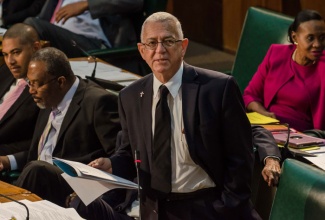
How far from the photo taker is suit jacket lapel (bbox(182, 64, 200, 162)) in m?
3.79

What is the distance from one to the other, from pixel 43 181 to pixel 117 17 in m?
2.29

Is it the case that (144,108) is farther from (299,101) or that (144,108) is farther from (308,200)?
(299,101)

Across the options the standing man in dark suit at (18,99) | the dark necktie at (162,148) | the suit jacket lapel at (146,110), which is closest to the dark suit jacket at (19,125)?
the standing man in dark suit at (18,99)

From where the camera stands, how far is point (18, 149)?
498cm

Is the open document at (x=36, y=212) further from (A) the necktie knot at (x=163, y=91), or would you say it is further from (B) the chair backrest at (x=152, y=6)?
(B) the chair backrest at (x=152, y=6)

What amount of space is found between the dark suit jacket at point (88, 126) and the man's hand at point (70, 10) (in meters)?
1.96

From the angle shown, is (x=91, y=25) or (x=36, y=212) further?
(x=91, y=25)

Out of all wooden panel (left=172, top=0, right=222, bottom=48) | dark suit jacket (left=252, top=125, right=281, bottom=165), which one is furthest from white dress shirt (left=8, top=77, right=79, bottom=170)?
wooden panel (left=172, top=0, right=222, bottom=48)

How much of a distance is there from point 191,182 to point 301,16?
158 centimetres

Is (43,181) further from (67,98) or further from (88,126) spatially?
(67,98)

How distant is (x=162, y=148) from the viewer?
3822 millimetres

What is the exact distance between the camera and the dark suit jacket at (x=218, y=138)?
3.76m

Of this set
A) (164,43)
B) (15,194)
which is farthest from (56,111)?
(164,43)

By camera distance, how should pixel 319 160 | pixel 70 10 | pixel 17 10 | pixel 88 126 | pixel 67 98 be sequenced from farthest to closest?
pixel 17 10 < pixel 70 10 < pixel 67 98 < pixel 88 126 < pixel 319 160
